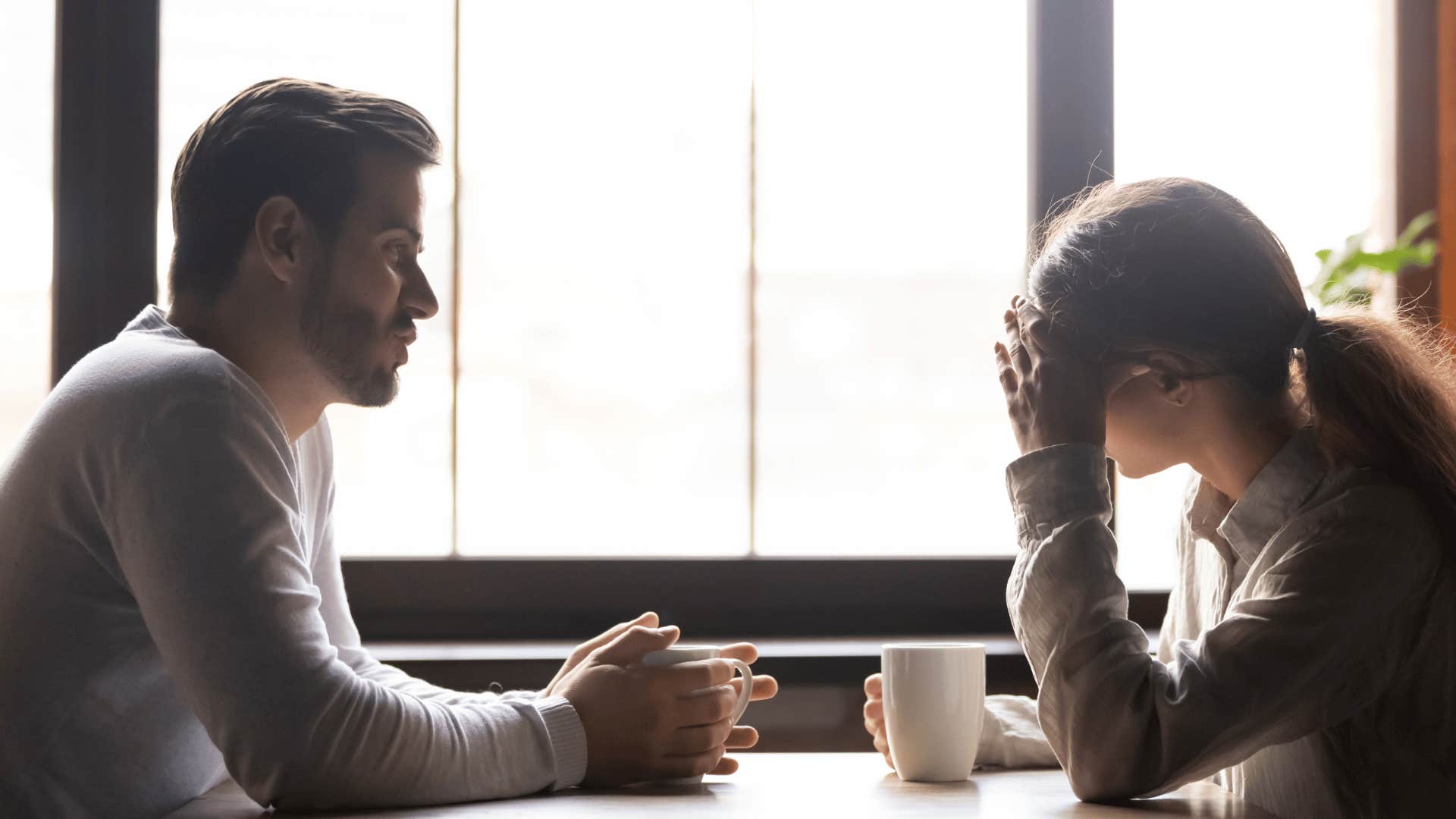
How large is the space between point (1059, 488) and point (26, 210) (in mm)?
1642

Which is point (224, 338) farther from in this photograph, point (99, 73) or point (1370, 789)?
point (1370, 789)

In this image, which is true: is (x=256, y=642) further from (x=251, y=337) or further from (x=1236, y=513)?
(x=1236, y=513)

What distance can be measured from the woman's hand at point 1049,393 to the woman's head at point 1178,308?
A: 2 centimetres

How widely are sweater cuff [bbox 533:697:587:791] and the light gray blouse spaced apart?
1.28 feet

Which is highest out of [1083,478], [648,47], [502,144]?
[648,47]

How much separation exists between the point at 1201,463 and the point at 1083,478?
0.48 feet

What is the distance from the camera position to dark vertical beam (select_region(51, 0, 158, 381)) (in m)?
1.86

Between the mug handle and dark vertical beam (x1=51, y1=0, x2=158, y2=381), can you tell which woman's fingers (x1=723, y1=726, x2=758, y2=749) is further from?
dark vertical beam (x1=51, y1=0, x2=158, y2=381)

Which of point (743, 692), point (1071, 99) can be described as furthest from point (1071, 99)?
point (743, 692)

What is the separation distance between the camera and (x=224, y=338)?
118 centimetres

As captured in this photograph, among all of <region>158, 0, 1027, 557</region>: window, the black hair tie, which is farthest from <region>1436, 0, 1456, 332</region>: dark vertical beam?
the black hair tie

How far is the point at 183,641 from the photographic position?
3.05ft

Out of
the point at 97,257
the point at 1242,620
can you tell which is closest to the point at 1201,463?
the point at 1242,620

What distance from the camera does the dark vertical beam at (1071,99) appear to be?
196 cm
